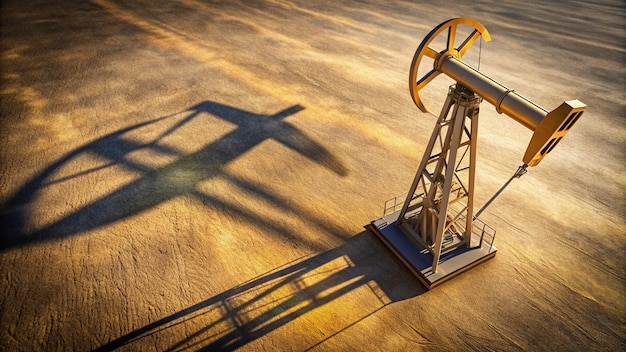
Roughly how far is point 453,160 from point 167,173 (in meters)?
10.5

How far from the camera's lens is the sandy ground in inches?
388

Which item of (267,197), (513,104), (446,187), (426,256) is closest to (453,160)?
(446,187)

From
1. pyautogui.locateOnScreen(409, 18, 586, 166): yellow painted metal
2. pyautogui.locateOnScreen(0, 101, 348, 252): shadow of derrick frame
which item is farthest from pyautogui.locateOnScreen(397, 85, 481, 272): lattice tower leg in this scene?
pyautogui.locateOnScreen(0, 101, 348, 252): shadow of derrick frame

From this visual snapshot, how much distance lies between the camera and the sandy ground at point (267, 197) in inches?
388

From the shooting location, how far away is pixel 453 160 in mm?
9336

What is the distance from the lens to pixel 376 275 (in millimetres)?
11000

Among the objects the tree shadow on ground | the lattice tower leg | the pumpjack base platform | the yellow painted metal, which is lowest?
the tree shadow on ground

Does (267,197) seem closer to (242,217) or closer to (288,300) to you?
(242,217)

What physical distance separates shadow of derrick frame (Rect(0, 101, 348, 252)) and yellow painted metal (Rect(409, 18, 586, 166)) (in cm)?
628

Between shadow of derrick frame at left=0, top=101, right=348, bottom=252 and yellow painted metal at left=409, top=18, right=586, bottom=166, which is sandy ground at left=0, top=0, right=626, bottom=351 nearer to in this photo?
shadow of derrick frame at left=0, top=101, right=348, bottom=252

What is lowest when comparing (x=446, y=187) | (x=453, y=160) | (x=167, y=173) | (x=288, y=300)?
(x=288, y=300)

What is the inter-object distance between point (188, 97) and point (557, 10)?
32716mm

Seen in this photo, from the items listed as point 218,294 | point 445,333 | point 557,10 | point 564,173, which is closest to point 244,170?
point 218,294

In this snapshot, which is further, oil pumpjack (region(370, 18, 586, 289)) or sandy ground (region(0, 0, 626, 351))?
sandy ground (region(0, 0, 626, 351))
